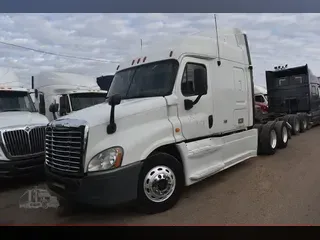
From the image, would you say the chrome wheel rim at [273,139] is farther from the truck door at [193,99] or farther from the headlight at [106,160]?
the headlight at [106,160]

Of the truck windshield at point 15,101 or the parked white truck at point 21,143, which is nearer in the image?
the parked white truck at point 21,143

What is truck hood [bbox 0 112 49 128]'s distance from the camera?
546cm

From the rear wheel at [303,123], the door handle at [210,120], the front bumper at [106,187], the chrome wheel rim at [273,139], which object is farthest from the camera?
the rear wheel at [303,123]

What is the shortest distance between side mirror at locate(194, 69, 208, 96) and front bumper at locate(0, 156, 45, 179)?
333cm

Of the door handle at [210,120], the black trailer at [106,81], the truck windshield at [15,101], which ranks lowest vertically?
the door handle at [210,120]

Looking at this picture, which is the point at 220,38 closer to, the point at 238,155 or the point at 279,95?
the point at 238,155

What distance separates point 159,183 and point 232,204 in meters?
1.22

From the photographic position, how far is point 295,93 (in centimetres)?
1366

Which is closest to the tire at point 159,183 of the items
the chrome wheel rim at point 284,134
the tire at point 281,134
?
the tire at point 281,134

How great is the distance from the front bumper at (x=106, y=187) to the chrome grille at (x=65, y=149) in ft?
0.63

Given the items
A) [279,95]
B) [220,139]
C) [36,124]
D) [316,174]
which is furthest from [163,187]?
[279,95]

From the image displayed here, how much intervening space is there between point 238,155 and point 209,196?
62.8 inches

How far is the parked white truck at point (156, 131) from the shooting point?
12.1ft

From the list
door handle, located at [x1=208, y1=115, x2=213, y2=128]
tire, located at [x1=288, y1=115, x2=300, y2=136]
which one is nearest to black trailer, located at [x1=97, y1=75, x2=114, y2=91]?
door handle, located at [x1=208, y1=115, x2=213, y2=128]
